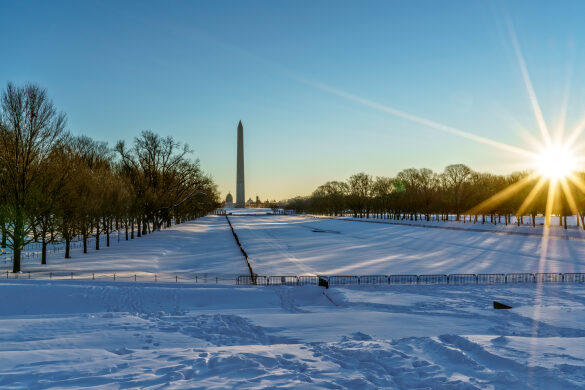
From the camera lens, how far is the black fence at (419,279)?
2530 centimetres

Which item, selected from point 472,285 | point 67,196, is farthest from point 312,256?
point 67,196

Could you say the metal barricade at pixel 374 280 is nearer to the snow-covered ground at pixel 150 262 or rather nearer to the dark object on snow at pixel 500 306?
the dark object on snow at pixel 500 306

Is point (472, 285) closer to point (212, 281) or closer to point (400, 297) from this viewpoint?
point (400, 297)

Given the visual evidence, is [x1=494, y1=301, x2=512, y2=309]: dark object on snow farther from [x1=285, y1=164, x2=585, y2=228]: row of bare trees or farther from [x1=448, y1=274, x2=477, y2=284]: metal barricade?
[x1=285, y1=164, x2=585, y2=228]: row of bare trees

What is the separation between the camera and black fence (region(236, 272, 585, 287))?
25.3 m

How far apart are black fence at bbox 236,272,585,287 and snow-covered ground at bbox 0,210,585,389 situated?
160cm

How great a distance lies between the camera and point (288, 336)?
45.5 ft

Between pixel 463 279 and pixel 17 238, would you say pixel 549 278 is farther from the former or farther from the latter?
pixel 17 238

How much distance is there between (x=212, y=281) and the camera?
26234mm

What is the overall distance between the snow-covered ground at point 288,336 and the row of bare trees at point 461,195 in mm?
61718

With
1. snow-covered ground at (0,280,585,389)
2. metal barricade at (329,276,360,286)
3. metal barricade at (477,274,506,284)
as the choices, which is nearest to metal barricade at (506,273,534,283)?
metal barricade at (477,274,506,284)

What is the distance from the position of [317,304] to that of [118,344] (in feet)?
34.5

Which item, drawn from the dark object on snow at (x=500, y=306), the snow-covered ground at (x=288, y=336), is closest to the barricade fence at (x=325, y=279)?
the snow-covered ground at (x=288, y=336)

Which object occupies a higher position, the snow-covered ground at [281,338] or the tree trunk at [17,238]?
the tree trunk at [17,238]
